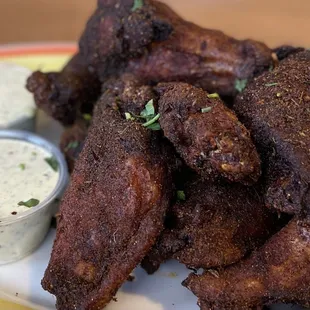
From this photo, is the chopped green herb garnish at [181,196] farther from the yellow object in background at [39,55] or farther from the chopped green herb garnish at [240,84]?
the yellow object in background at [39,55]

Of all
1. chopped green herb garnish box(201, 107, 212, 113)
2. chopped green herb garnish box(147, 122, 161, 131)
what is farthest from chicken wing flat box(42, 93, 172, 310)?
chopped green herb garnish box(201, 107, 212, 113)

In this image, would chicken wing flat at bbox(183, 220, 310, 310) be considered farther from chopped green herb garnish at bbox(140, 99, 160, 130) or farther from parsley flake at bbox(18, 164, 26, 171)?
parsley flake at bbox(18, 164, 26, 171)

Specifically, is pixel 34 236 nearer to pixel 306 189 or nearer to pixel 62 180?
pixel 62 180

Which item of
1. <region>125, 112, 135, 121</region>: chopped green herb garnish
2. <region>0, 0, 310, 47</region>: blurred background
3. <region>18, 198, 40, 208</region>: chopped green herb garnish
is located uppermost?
<region>125, 112, 135, 121</region>: chopped green herb garnish

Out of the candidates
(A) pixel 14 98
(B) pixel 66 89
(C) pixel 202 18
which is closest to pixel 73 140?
(B) pixel 66 89

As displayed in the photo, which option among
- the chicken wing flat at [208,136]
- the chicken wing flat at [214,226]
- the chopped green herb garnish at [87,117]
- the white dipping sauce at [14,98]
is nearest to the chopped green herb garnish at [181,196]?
the chicken wing flat at [214,226]

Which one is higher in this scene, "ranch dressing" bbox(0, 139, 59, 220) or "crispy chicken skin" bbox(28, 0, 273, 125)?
"crispy chicken skin" bbox(28, 0, 273, 125)
